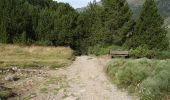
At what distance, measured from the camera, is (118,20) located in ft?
184

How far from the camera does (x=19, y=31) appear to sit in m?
57.5

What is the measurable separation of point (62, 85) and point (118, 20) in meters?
34.0

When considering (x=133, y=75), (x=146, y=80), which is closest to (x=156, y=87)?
(x=146, y=80)

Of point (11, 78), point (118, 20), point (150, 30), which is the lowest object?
point (11, 78)

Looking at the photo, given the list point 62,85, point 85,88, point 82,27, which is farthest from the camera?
point 82,27

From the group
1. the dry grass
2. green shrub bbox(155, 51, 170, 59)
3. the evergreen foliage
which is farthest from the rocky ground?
the evergreen foliage

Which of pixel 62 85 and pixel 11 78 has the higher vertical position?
pixel 11 78

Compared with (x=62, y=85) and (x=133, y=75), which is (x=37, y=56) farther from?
(x=133, y=75)

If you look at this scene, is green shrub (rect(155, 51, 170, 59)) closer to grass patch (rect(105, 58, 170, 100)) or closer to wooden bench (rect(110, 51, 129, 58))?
wooden bench (rect(110, 51, 129, 58))

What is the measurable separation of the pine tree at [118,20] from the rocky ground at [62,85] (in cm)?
2455

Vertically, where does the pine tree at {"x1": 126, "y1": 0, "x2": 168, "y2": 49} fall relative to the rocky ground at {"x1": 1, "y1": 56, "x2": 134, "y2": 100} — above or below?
above

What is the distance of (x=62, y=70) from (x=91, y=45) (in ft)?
101

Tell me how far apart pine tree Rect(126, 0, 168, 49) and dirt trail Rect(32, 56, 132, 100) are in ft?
78.4

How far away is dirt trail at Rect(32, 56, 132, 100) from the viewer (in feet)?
63.3
